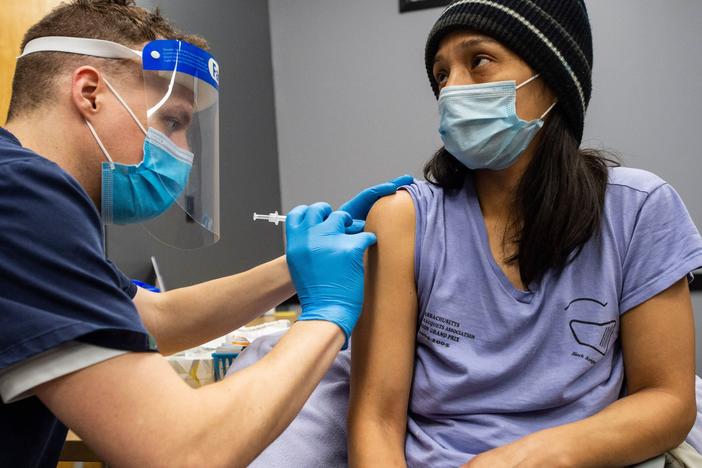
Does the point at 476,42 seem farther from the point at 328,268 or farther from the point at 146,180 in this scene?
the point at 146,180

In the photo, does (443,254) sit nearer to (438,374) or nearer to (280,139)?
(438,374)

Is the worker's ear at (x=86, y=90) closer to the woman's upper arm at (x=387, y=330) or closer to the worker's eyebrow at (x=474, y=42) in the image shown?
the woman's upper arm at (x=387, y=330)

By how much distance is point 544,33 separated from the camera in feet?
3.92

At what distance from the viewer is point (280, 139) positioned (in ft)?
12.8

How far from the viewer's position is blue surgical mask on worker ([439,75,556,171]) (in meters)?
1.21

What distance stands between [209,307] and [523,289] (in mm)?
773

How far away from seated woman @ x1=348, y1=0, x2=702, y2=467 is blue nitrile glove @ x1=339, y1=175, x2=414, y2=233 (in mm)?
81

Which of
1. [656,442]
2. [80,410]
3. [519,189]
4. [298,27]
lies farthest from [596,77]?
[80,410]

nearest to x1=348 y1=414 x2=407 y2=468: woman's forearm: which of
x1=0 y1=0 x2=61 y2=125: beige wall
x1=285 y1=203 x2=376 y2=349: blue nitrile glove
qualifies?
x1=285 y1=203 x2=376 y2=349: blue nitrile glove

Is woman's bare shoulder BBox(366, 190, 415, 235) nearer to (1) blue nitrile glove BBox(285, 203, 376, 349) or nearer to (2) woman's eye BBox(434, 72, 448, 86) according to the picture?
(1) blue nitrile glove BBox(285, 203, 376, 349)

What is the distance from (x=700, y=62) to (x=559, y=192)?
2690 millimetres

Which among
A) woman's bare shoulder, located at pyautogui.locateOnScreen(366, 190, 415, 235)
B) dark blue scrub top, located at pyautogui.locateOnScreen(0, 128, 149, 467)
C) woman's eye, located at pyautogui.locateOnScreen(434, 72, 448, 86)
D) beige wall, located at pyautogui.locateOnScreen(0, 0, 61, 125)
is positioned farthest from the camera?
beige wall, located at pyautogui.locateOnScreen(0, 0, 61, 125)

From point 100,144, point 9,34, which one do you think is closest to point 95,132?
point 100,144

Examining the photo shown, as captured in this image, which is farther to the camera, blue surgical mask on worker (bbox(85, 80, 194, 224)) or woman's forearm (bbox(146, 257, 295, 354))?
woman's forearm (bbox(146, 257, 295, 354))
